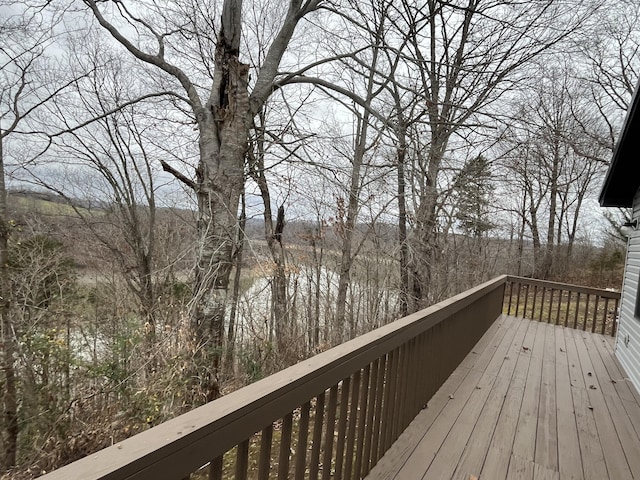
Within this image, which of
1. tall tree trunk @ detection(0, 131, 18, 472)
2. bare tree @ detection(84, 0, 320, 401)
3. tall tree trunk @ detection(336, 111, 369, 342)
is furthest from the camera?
tall tree trunk @ detection(336, 111, 369, 342)

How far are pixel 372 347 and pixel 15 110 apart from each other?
24.4ft

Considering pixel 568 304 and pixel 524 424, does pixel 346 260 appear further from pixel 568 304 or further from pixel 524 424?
pixel 524 424

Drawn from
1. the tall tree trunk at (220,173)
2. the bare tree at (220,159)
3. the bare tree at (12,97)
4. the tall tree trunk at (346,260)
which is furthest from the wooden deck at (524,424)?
the bare tree at (12,97)

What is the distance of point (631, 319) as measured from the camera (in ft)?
14.7

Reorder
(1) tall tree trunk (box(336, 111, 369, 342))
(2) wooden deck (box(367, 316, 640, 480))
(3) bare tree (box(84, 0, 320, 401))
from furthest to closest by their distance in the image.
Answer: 1. (1) tall tree trunk (box(336, 111, 369, 342))
2. (3) bare tree (box(84, 0, 320, 401))
3. (2) wooden deck (box(367, 316, 640, 480))

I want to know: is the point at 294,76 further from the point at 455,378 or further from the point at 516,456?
the point at 516,456

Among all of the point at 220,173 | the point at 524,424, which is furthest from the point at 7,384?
the point at 524,424

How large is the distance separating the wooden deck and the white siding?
0.18 meters

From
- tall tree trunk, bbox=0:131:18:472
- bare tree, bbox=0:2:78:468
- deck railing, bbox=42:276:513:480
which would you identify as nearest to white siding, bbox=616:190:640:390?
deck railing, bbox=42:276:513:480

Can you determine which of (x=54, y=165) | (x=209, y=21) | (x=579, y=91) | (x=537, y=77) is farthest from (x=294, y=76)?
(x=579, y=91)

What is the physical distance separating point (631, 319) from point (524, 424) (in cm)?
291

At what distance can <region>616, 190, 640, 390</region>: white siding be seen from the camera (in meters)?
4.08

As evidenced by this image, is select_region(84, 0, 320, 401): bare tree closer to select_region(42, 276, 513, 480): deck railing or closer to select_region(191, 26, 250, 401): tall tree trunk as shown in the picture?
select_region(191, 26, 250, 401): tall tree trunk

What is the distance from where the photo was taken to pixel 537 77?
6730 mm
